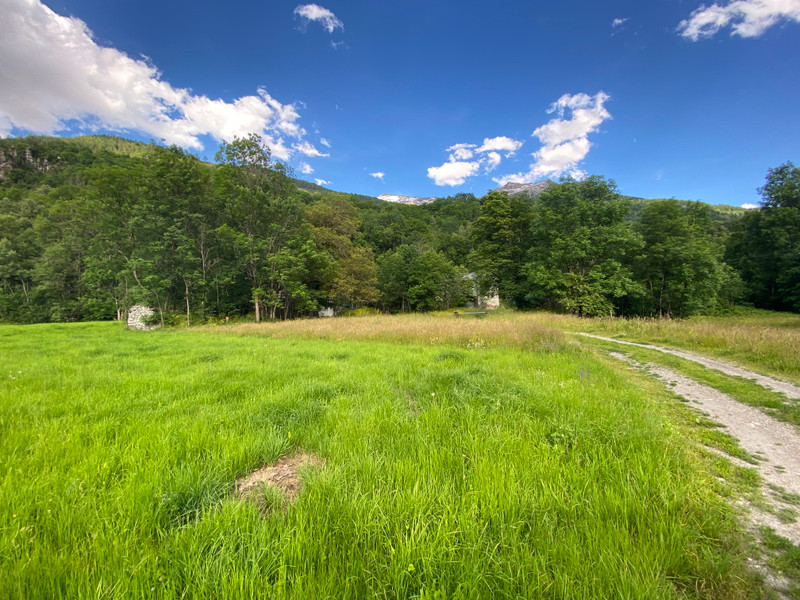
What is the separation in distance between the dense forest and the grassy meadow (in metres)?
26.4

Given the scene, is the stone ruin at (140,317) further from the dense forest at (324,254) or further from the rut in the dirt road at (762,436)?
the rut in the dirt road at (762,436)

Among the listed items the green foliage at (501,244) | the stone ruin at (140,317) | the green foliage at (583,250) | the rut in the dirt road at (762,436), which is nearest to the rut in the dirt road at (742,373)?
the rut in the dirt road at (762,436)

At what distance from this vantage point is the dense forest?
26.8 meters

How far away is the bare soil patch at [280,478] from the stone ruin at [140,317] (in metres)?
30.1

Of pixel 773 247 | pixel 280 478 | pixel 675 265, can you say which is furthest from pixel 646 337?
pixel 773 247

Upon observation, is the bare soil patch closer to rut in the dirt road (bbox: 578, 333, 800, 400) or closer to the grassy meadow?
the grassy meadow

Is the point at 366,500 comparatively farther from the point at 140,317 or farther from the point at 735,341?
the point at 140,317

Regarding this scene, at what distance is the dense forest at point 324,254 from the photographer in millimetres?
26750

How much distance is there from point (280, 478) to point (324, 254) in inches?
1159

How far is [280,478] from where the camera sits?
270 centimetres

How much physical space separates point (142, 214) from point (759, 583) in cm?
3606

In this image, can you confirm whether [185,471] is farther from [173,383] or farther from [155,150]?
[155,150]

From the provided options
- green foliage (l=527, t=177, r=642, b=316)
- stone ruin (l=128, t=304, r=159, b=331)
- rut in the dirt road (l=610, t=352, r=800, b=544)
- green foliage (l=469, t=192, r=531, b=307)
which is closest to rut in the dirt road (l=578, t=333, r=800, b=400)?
rut in the dirt road (l=610, t=352, r=800, b=544)

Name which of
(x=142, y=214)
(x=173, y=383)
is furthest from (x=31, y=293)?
(x=173, y=383)
